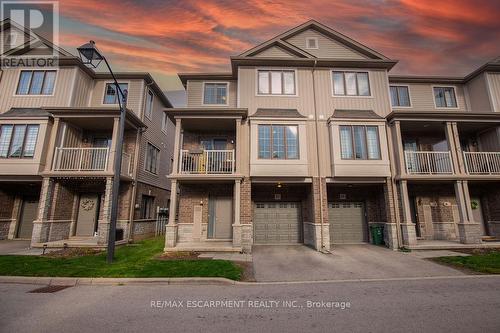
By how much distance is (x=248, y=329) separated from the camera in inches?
159

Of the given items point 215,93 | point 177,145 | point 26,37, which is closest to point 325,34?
point 215,93

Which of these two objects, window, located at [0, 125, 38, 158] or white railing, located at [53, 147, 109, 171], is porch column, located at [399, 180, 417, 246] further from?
window, located at [0, 125, 38, 158]

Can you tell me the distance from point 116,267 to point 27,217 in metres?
11.6

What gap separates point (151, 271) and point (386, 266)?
830 centimetres

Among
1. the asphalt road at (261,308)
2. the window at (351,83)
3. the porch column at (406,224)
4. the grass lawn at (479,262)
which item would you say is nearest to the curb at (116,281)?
the asphalt road at (261,308)

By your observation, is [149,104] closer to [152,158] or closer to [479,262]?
[152,158]

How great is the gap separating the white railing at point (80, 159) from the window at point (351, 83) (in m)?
13.7

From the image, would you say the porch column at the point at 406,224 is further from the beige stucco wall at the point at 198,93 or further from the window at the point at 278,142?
the beige stucco wall at the point at 198,93

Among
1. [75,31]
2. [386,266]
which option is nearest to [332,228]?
[386,266]

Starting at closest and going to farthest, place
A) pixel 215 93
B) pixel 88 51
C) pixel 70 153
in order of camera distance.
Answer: pixel 88 51, pixel 70 153, pixel 215 93

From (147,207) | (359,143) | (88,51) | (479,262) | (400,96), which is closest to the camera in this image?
(88,51)

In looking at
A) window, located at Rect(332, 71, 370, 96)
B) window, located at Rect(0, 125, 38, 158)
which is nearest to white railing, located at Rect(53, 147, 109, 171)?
window, located at Rect(0, 125, 38, 158)

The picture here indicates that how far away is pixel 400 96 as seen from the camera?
15.3 m

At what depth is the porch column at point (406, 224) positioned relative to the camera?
11.6m
